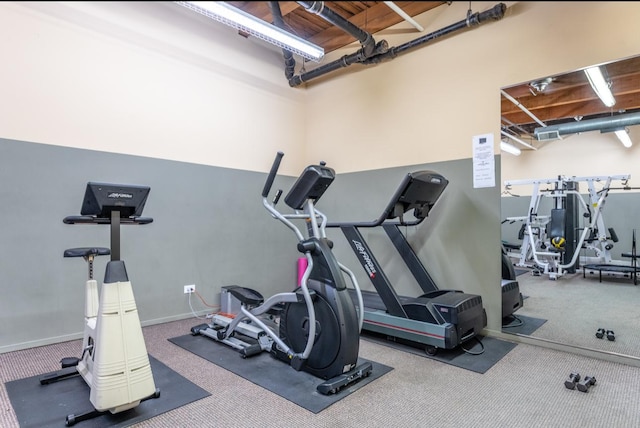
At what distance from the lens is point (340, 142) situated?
5.07 m

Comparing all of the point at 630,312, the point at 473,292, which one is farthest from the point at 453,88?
the point at 630,312

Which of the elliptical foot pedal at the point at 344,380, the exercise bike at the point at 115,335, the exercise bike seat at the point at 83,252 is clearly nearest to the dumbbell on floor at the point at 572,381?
the elliptical foot pedal at the point at 344,380

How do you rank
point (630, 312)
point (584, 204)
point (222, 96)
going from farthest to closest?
point (222, 96), point (584, 204), point (630, 312)

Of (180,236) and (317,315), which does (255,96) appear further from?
(317,315)

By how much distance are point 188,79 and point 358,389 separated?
12.4 feet

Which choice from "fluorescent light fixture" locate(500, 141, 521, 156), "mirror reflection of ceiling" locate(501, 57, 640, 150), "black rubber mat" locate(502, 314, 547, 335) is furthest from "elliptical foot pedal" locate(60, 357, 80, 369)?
"mirror reflection of ceiling" locate(501, 57, 640, 150)

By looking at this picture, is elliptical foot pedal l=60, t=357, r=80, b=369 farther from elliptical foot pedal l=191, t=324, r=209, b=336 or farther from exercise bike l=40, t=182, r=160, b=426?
elliptical foot pedal l=191, t=324, r=209, b=336

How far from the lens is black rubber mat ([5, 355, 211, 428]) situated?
6.93 ft

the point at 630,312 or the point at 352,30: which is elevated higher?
the point at 352,30

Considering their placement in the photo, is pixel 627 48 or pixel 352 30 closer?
pixel 627 48

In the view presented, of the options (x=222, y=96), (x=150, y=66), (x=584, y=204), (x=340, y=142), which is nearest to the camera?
(x=584, y=204)

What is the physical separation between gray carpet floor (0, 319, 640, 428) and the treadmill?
0.23 metres

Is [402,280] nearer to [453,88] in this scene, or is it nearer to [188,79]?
[453,88]

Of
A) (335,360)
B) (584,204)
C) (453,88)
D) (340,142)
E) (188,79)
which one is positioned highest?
(188,79)
